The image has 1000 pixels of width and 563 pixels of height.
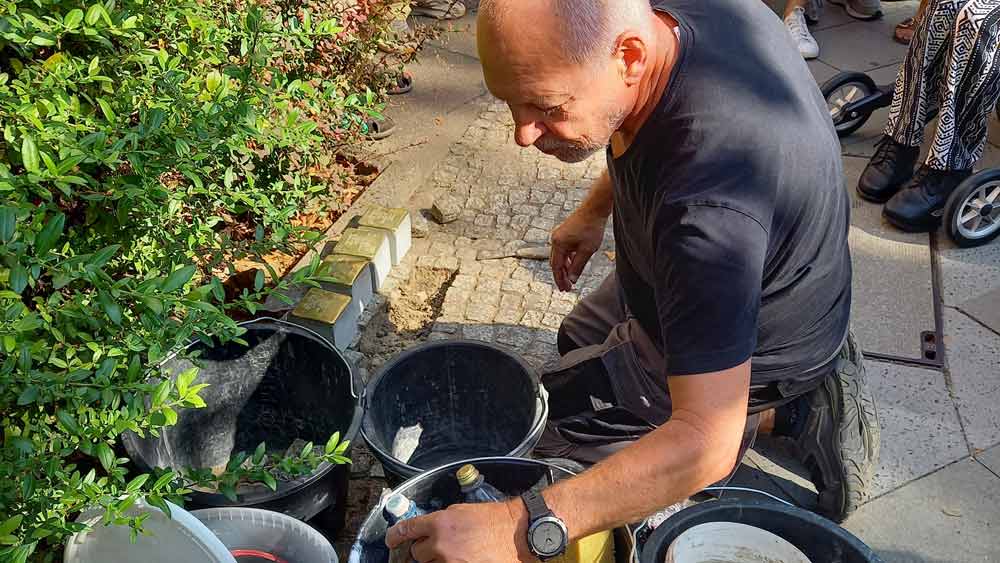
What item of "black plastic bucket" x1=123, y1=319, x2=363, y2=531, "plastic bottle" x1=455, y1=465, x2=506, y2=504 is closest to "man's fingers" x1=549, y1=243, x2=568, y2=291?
"black plastic bucket" x1=123, y1=319, x2=363, y2=531

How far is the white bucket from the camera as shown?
86.0 inches

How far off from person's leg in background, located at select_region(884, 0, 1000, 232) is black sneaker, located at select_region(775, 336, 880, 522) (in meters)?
1.71

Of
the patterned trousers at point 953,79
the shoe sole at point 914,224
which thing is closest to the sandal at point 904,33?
the patterned trousers at point 953,79

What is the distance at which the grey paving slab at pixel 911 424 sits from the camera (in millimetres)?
3180

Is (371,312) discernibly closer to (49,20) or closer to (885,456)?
(49,20)

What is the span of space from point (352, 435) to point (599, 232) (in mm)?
1191

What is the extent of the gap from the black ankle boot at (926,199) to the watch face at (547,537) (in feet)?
10.5

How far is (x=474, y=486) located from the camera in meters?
2.27

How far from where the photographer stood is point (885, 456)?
3.23 meters

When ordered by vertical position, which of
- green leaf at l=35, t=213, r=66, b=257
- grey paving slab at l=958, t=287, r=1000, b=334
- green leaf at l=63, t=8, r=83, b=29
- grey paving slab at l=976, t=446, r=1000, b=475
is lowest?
grey paving slab at l=976, t=446, r=1000, b=475

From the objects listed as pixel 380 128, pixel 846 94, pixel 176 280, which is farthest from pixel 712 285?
pixel 846 94

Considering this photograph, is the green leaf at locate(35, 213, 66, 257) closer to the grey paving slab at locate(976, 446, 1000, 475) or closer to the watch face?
the watch face

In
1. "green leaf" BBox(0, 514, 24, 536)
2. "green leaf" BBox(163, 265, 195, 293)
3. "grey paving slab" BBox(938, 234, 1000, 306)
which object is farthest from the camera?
"grey paving slab" BBox(938, 234, 1000, 306)

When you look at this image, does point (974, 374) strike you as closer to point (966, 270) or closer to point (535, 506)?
point (966, 270)
